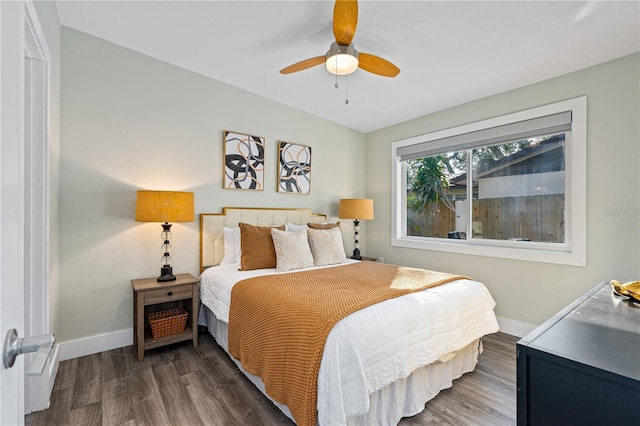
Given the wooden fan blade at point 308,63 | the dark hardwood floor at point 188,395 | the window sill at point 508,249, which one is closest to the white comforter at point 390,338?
the dark hardwood floor at point 188,395

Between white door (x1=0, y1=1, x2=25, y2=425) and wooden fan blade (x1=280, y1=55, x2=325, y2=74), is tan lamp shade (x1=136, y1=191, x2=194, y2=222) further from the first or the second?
white door (x1=0, y1=1, x2=25, y2=425)

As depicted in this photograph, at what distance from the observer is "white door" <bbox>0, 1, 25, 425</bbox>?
52 centimetres

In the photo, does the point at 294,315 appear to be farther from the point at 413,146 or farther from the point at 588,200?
the point at 413,146

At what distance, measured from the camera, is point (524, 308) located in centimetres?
298

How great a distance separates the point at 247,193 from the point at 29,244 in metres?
1.96

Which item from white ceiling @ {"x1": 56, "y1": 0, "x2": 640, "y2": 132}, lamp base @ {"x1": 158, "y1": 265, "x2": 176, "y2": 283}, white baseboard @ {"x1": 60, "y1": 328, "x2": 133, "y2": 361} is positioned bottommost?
white baseboard @ {"x1": 60, "y1": 328, "x2": 133, "y2": 361}

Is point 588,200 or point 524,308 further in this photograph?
point 524,308

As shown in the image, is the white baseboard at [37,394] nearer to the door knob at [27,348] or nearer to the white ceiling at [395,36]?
the door knob at [27,348]

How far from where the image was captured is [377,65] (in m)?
2.21

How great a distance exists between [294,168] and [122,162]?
1887 mm

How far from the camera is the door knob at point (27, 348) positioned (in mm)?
525

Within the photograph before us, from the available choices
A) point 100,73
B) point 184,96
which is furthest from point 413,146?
point 100,73

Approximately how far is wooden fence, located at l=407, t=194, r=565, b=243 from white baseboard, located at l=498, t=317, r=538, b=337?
88cm

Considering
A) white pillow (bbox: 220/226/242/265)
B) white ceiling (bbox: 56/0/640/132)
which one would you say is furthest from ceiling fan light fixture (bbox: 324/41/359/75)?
white pillow (bbox: 220/226/242/265)
